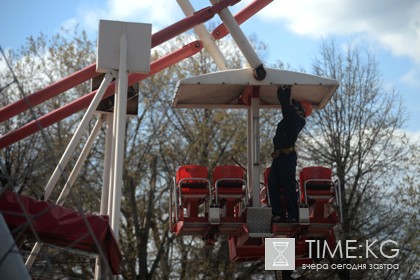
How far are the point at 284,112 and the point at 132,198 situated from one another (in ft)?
59.9

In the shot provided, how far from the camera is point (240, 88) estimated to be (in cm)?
1523

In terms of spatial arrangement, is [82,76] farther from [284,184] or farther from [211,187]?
[284,184]

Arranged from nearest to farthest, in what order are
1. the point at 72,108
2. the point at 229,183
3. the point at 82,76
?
the point at 229,183 < the point at 82,76 < the point at 72,108

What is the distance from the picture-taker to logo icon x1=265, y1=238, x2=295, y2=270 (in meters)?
14.8

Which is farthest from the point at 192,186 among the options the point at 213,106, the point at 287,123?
the point at 213,106

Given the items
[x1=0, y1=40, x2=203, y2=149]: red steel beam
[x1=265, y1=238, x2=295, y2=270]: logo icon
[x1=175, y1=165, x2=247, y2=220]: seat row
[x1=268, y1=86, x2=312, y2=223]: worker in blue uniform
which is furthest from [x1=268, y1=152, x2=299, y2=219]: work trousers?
[x1=0, y1=40, x2=203, y2=149]: red steel beam

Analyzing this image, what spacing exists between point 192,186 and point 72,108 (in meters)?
3.24

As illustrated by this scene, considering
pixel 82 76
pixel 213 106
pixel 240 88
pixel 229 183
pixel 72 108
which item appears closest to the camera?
pixel 229 183

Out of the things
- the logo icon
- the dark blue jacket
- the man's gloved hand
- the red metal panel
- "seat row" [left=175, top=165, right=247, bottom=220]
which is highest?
the man's gloved hand

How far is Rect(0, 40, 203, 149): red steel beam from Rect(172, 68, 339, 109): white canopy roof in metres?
0.83

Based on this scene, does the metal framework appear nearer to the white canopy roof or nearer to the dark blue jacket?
the white canopy roof

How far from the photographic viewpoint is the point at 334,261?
28.5 meters

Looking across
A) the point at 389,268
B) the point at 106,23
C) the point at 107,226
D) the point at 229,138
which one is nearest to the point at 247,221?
the point at 107,226

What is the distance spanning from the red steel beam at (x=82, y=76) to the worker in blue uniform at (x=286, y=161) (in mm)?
2327
